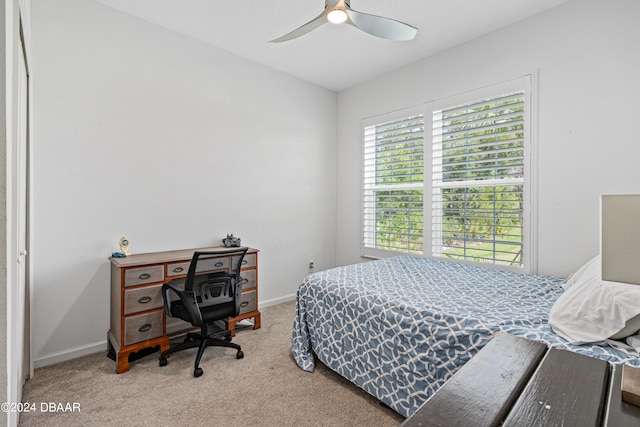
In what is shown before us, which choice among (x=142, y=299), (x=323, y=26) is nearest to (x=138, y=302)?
(x=142, y=299)

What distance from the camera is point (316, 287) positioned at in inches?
91.0

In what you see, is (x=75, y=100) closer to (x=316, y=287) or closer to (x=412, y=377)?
(x=316, y=287)

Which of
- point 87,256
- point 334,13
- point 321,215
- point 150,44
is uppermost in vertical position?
point 150,44

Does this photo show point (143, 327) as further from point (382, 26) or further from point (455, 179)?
point (455, 179)

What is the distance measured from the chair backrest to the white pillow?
206 centimetres

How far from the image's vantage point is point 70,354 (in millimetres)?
2385

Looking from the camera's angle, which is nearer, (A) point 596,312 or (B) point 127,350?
(A) point 596,312

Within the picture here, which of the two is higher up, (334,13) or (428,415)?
(334,13)

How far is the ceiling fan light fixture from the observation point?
1877mm

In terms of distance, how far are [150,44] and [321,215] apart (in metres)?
2.63

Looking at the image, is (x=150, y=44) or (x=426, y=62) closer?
(x=150, y=44)

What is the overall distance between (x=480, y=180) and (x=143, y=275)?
3043 millimetres

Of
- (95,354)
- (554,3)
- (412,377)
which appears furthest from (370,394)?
(554,3)

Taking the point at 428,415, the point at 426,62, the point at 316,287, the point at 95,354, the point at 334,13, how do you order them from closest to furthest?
the point at 428,415 < the point at 334,13 < the point at 316,287 < the point at 95,354 < the point at 426,62
